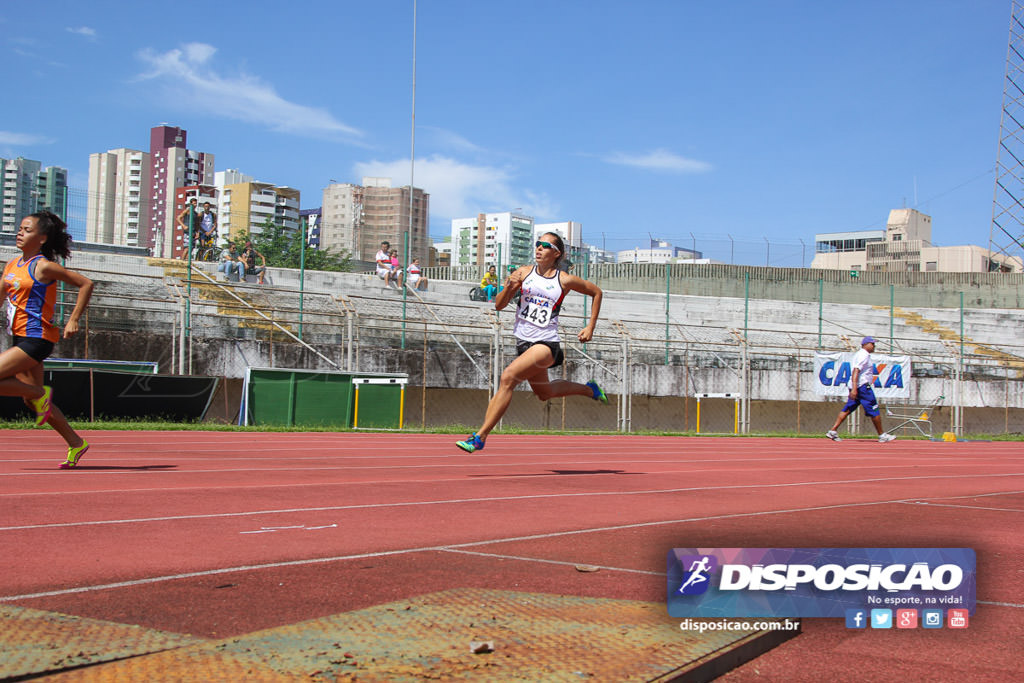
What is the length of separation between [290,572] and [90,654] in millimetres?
1236

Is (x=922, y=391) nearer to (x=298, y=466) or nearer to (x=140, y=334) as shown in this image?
(x=140, y=334)

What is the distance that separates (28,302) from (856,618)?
674 centimetres

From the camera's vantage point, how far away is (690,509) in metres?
5.84

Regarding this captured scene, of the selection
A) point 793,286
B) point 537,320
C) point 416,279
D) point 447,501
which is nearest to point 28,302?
point 447,501

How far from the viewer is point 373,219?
298 feet

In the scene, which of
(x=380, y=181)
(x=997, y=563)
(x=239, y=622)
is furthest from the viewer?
(x=380, y=181)

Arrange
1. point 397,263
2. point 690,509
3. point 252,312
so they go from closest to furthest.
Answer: point 690,509, point 252,312, point 397,263

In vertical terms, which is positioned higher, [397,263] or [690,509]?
[397,263]

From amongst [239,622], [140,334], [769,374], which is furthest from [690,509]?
[769,374]

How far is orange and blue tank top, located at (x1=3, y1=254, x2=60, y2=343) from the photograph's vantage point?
735cm

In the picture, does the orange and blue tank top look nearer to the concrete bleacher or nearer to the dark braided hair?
the dark braided hair

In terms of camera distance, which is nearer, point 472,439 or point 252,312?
point 472,439

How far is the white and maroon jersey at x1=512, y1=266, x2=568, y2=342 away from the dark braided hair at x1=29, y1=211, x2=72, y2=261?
3.81 m

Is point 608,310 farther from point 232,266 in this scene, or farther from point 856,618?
point 856,618
